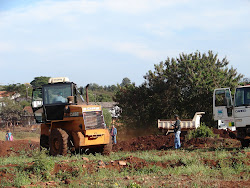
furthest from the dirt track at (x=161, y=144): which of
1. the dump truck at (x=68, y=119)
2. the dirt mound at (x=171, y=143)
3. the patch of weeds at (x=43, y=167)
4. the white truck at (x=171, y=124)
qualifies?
the patch of weeds at (x=43, y=167)

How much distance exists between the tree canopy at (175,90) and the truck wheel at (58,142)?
17.6m

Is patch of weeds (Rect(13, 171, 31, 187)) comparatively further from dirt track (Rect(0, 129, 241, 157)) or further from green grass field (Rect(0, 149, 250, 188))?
dirt track (Rect(0, 129, 241, 157))

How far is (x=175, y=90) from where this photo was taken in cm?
3356

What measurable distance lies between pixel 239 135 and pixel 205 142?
4397 millimetres

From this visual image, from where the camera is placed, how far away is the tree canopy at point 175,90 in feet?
107

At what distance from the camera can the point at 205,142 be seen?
835 inches

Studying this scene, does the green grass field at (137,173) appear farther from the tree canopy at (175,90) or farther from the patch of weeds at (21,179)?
the tree canopy at (175,90)

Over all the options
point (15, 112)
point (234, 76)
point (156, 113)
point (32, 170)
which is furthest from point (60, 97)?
point (15, 112)

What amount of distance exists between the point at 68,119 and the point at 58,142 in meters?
1.04

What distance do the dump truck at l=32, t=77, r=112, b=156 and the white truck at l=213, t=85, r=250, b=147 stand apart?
16.6 feet

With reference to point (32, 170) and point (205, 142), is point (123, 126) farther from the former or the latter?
point (32, 170)

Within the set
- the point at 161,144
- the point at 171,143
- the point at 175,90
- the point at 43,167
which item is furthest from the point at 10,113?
the point at 43,167

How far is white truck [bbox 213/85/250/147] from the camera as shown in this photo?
16422mm

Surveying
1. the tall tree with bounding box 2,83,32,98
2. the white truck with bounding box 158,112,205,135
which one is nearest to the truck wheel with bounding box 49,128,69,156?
the white truck with bounding box 158,112,205,135
